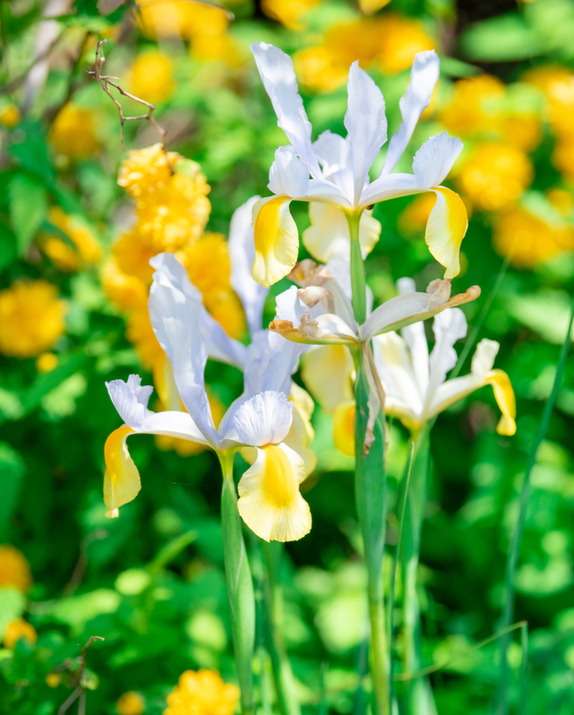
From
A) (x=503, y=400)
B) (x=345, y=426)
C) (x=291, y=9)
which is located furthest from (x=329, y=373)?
(x=291, y=9)

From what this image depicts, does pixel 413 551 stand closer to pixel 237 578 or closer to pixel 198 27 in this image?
pixel 237 578

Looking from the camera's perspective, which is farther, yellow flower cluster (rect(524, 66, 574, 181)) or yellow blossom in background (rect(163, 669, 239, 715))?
yellow flower cluster (rect(524, 66, 574, 181))

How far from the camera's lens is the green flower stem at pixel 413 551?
22.9 inches

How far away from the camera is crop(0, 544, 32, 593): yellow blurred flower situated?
1.05 metres

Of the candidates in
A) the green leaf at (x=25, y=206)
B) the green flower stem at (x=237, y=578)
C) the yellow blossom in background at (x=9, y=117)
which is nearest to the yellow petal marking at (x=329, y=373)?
the green flower stem at (x=237, y=578)

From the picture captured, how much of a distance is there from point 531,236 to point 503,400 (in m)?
0.85

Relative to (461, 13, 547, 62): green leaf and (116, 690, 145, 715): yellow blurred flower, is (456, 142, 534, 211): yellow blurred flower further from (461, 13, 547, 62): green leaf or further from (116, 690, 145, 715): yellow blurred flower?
(116, 690, 145, 715): yellow blurred flower

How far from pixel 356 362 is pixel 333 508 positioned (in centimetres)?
87

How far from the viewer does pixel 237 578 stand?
511 mm

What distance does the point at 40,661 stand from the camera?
778 mm

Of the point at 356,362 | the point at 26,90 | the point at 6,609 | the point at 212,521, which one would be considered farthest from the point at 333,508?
the point at 26,90

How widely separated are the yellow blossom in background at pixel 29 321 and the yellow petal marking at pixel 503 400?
0.85 meters

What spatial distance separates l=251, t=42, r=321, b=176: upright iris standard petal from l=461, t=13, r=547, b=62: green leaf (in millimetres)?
1271

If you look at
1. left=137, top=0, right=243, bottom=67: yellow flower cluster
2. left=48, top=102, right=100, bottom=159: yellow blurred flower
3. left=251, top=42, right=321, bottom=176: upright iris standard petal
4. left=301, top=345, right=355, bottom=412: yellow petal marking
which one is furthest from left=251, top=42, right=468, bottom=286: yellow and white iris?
left=137, top=0, right=243, bottom=67: yellow flower cluster
